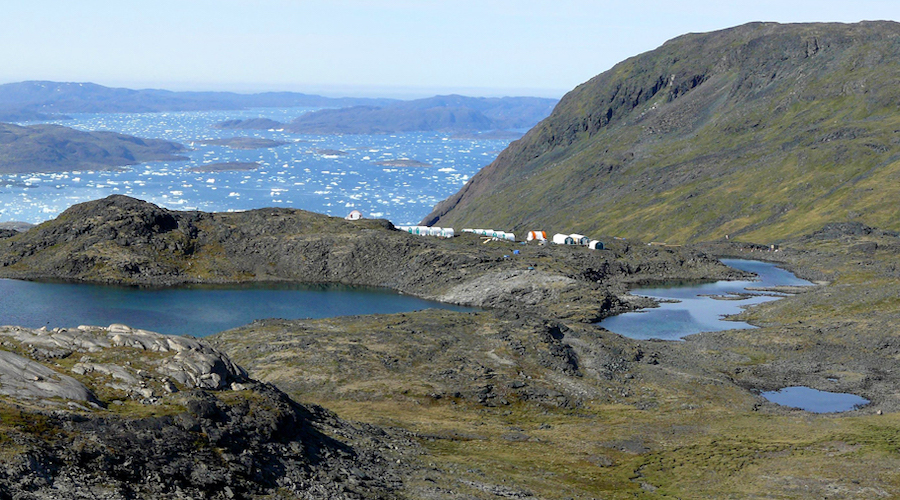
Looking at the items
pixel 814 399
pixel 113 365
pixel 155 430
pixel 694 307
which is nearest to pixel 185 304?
pixel 113 365

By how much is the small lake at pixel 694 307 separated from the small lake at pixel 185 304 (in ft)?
103

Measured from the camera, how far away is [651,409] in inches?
3305

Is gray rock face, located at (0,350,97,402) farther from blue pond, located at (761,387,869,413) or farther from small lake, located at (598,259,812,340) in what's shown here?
small lake, located at (598,259,812,340)

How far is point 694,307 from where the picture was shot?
147 meters

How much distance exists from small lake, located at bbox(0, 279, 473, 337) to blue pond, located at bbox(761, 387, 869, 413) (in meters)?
64.3

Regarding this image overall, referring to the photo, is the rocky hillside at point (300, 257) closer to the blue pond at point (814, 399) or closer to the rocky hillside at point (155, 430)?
the blue pond at point (814, 399)

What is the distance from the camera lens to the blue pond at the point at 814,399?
85938mm

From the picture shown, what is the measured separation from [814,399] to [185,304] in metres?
103

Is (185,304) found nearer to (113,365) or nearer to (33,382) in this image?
(113,365)

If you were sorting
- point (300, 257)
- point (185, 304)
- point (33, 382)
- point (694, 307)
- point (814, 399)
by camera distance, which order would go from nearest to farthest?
1. point (33, 382)
2. point (814, 399)
3. point (185, 304)
4. point (694, 307)
5. point (300, 257)

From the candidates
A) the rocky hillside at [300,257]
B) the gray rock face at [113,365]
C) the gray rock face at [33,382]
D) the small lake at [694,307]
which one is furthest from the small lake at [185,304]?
the gray rock face at [33,382]

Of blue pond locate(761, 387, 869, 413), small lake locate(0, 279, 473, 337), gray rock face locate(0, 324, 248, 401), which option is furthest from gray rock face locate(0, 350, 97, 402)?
small lake locate(0, 279, 473, 337)

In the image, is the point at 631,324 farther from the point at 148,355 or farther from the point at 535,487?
the point at 148,355

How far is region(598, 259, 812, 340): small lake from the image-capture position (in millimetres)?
129250
